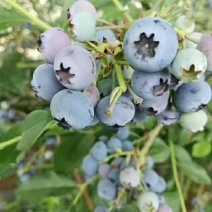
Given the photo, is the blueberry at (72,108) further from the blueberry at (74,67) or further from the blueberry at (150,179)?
the blueberry at (150,179)

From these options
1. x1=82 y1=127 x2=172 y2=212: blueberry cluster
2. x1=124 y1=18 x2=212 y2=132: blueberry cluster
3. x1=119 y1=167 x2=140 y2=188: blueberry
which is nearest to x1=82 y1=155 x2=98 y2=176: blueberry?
x1=82 y1=127 x2=172 y2=212: blueberry cluster

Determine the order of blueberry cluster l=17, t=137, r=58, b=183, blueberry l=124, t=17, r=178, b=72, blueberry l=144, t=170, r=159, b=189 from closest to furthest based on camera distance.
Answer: blueberry l=124, t=17, r=178, b=72
blueberry l=144, t=170, r=159, b=189
blueberry cluster l=17, t=137, r=58, b=183

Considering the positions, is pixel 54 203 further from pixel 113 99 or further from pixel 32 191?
pixel 113 99

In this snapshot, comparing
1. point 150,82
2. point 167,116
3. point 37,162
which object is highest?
point 150,82

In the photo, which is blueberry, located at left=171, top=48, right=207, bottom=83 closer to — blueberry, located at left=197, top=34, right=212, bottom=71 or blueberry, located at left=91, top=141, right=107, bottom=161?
blueberry, located at left=197, top=34, right=212, bottom=71

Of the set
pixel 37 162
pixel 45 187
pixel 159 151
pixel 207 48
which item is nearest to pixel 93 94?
pixel 207 48

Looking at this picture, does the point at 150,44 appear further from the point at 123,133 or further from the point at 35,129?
the point at 123,133

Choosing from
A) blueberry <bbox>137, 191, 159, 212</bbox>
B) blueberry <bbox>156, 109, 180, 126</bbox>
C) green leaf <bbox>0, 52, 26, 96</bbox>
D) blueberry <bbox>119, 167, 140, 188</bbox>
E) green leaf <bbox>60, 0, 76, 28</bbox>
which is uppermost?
green leaf <bbox>60, 0, 76, 28</bbox>
